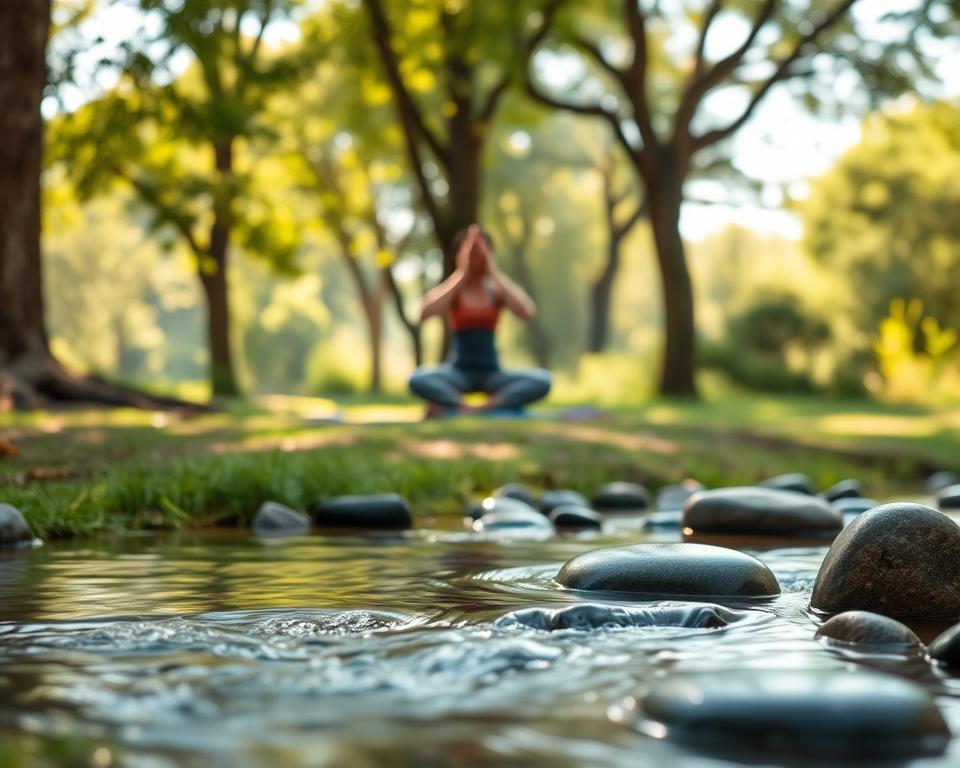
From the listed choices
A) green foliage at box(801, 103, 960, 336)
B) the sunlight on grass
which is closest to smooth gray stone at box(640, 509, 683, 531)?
the sunlight on grass

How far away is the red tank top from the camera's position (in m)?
13.2

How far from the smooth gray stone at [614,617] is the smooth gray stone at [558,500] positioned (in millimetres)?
3997

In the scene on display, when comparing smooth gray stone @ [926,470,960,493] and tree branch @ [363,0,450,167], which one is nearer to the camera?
smooth gray stone @ [926,470,960,493]

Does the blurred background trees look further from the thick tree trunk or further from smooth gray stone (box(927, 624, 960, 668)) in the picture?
smooth gray stone (box(927, 624, 960, 668))

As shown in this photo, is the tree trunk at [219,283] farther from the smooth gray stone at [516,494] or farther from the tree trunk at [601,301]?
the tree trunk at [601,301]

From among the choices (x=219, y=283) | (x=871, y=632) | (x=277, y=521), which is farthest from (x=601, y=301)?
(x=871, y=632)

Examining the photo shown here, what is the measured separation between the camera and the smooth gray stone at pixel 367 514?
7363 millimetres

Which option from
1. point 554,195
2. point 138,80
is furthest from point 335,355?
point 138,80

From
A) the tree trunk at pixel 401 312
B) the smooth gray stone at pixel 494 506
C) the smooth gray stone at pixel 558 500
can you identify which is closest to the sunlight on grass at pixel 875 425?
the smooth gray stone at pixel 558 500

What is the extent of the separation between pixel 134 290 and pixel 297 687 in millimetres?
66099

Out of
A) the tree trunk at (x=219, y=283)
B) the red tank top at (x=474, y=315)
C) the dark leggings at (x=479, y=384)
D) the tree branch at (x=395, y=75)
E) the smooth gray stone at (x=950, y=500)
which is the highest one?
the tree branch at (x=395, y=75)

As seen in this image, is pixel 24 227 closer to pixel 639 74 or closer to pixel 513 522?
pixel 513 522

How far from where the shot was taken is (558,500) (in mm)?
8164

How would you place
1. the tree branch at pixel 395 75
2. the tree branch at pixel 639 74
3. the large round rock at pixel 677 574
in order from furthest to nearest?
the tree branch at pixel 639 74, the tree branch at pixel 395 75, the large round rock at pixel 677 574
